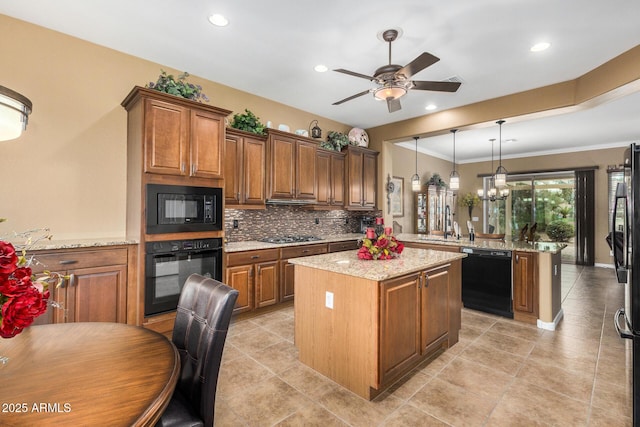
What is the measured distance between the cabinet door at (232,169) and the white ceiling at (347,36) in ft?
2.74

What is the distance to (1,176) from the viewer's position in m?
2.56

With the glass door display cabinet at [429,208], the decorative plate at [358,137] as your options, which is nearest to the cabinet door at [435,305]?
the decorative plate at [358,137]

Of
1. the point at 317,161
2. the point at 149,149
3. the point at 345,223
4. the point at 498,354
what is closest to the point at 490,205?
the point at 345,223

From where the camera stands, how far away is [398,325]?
85.9 inches

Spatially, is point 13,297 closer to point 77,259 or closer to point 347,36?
point 77,259

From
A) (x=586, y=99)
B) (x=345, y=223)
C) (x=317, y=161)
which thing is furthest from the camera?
(x=345, y=223)

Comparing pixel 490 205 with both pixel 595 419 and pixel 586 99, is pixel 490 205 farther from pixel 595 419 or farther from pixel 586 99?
pixel 595 419

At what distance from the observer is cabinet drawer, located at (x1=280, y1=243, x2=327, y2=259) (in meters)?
3.94

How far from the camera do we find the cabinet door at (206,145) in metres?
3.08

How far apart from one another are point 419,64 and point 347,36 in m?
0.88

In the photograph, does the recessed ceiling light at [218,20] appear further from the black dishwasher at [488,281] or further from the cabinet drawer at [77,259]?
the black dishwasher at [488,281]

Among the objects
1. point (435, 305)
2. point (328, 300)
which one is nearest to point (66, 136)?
point (328, 300)

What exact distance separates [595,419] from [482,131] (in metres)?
5.31

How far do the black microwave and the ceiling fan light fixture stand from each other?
1947 mm
